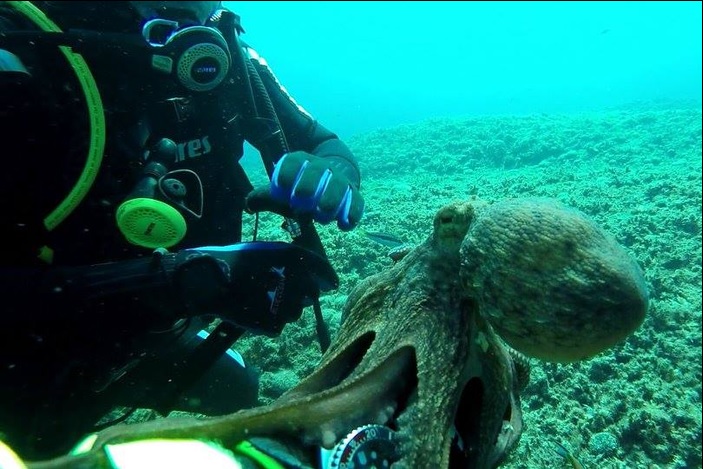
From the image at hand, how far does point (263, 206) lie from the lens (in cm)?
250

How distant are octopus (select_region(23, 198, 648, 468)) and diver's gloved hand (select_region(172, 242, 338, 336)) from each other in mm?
963

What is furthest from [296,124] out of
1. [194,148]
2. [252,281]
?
[252,281]

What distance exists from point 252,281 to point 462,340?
4.43 ft

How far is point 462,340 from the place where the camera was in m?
1.34

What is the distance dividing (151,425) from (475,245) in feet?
3.06

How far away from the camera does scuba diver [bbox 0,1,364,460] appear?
204cm

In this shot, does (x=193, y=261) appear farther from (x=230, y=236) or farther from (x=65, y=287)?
(x=230, y=236)

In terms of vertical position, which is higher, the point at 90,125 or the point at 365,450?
the point at 90,125

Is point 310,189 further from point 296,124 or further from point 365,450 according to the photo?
point 296,124

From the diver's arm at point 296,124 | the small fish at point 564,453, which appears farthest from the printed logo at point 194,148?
the small fish at point 564,453

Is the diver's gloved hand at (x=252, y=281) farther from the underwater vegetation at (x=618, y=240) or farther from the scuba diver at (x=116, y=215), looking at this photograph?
the underwater vegetation at (x=618, y=240)

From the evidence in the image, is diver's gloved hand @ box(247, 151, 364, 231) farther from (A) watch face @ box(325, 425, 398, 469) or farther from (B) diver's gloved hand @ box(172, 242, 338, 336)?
(A) watch face @ box(325, 425, 398, 469)

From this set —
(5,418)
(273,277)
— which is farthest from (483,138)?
(5,418)

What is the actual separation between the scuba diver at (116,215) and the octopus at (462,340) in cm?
99
